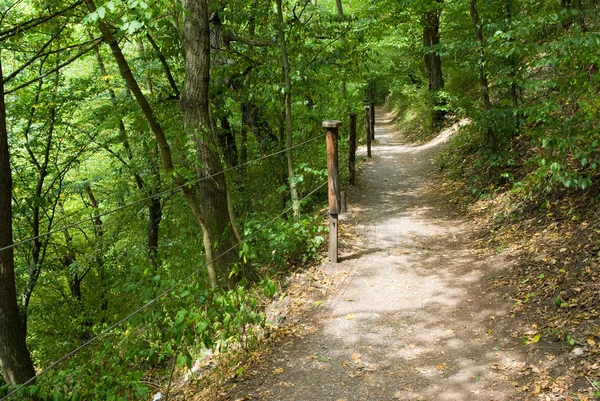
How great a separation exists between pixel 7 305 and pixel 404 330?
4.24 m

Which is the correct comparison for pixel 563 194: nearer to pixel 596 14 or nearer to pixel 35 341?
pixel 596 14

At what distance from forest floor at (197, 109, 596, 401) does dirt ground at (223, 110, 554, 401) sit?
0.4 inches

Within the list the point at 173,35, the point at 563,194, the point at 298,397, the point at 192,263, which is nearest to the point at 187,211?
the point at 192,263

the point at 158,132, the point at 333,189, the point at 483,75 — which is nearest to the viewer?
the point at 158,132

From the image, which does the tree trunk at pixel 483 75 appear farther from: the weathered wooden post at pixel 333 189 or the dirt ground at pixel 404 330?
the weathered wooden post at pixel 333 189

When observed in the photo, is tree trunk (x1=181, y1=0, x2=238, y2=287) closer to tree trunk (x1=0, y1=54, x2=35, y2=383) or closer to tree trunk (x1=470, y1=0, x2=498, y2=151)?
tree trunk (x1=0, y1=54, x2=35, y2=383)

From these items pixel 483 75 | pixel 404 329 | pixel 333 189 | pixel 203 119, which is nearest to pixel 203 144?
pixel 203 119

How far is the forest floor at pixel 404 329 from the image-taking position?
3709 mm

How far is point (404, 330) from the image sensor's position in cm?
461

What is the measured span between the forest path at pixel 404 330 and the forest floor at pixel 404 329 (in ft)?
0.04

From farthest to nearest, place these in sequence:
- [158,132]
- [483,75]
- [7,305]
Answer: [483,75], [158,132], [7,305]

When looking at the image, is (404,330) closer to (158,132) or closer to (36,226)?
(158,132)

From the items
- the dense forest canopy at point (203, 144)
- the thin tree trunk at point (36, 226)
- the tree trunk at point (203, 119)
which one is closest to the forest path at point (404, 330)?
the dense forest canopy at point (203, 144)

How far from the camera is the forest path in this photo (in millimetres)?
3768
